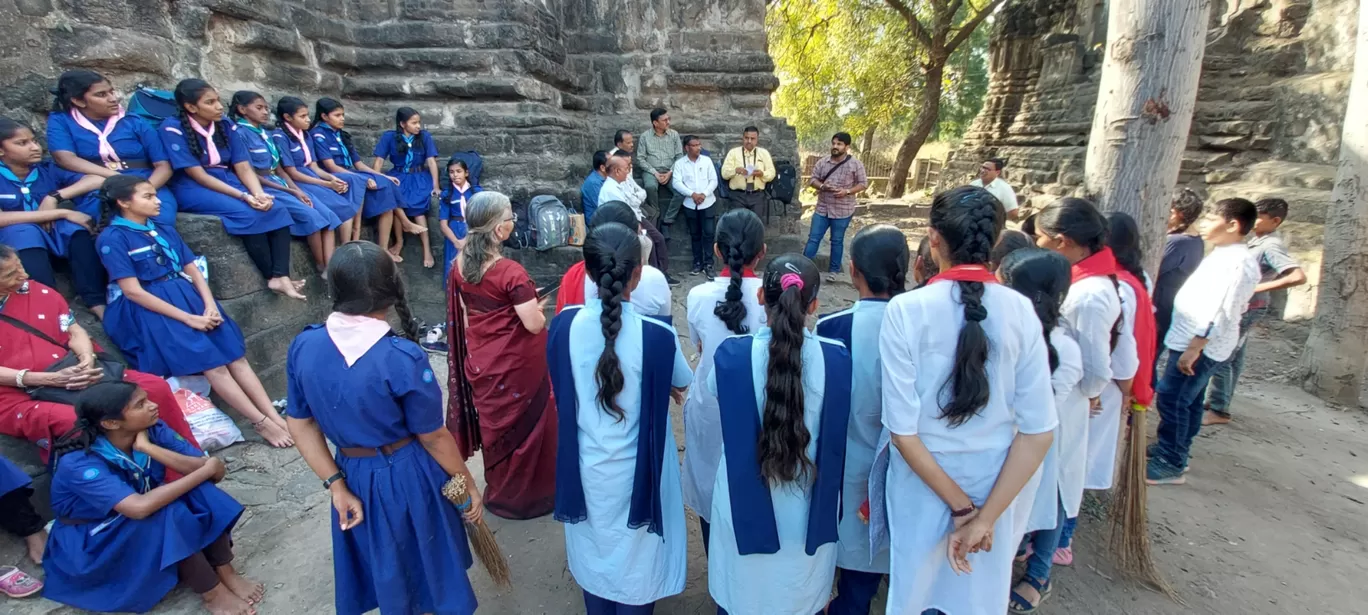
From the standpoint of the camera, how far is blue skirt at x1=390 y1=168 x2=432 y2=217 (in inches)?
207

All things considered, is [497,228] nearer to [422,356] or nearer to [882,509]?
[422,356]

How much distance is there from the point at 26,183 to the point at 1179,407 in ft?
19.6

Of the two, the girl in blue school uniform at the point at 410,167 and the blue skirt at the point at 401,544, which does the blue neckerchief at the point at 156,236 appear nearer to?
the girl in blue school uniform at the point at 410,167

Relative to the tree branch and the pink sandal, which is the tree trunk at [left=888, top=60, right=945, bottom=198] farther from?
the pink sandal

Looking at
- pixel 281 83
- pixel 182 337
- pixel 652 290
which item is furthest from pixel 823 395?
pixel 281 83

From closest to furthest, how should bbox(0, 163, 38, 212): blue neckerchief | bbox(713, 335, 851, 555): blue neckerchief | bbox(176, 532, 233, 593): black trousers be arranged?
bbox(713, 335, 851, 555): blue neckerchief < bbox(176, 532, 233, 593): black trousers < bbox(0, 163, 38, 212): blue neckerchief

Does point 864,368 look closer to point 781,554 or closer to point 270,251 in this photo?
point 781,554

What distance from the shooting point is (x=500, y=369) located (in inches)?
105

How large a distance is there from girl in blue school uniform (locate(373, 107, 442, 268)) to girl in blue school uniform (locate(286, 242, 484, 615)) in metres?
3.59

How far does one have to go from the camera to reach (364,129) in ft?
18.7

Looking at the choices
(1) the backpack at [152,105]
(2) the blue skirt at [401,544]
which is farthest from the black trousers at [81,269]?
(2) the blue skirt at [401,544]

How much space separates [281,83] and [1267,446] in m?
7.52

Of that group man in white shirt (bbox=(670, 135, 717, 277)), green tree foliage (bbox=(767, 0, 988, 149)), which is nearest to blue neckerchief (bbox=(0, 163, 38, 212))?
man in white shirt (bbox=(670, 135, 717, 277))

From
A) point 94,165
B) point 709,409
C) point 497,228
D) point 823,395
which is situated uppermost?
point 94,165
